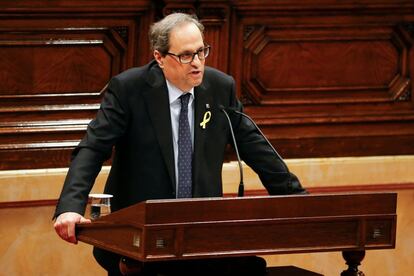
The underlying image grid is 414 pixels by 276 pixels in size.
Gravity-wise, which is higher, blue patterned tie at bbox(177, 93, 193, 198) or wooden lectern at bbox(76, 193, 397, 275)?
blue patterned tie at bbox(177, 93, 193, 198)

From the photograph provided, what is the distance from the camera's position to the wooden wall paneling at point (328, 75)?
5.48m

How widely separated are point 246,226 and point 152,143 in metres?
0.66

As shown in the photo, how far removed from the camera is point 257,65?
550cm

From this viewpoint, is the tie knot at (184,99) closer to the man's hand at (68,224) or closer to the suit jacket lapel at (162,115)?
the suit jacket lapel at (162,115)

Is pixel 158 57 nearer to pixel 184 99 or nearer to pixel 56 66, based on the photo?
pixel 184 99

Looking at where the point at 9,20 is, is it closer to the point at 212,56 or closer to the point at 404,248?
the point at 212,56

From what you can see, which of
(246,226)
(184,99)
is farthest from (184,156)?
(246,226)

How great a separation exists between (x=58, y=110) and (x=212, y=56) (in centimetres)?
77

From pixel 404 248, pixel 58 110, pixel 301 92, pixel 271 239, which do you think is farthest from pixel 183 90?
pixel 404 248

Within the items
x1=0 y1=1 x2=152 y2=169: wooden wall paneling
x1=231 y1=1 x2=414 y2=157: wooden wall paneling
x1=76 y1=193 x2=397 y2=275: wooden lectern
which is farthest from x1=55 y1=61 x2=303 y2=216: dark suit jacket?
x1=231 y1=1 x2=414 y2=157: wooden wall paneling

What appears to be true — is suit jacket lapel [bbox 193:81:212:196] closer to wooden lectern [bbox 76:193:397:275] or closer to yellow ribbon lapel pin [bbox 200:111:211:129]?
yellow ribbon lapel pin [bbox 200:111:211:129]

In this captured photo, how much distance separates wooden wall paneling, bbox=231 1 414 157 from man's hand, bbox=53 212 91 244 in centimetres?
182

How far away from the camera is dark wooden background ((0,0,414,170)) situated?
5.04 metres

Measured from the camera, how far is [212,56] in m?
5.35
